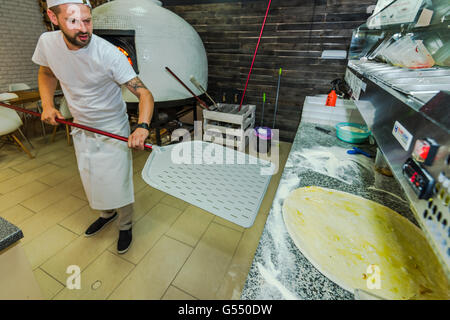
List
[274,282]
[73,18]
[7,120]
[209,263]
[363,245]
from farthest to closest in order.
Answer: [7,120], [209,263], [73,18], [363,245], [274,282]

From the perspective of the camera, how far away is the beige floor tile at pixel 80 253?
1.61 meters

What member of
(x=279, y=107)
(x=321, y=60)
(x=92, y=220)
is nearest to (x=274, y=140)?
(x=279, y=107)

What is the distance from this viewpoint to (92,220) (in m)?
2.08

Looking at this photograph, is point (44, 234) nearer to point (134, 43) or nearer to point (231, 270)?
point (231, 270)

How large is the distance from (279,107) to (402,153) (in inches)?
122

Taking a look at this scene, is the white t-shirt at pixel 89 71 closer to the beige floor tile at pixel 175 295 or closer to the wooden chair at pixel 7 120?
the beige floor tile at pixel 175 295

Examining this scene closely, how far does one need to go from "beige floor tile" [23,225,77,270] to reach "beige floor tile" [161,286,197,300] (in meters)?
1.04

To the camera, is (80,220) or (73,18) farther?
(80,220)

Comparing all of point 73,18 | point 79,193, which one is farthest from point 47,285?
point 73,18

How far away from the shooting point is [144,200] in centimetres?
240

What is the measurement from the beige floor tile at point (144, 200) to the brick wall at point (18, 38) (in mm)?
4744

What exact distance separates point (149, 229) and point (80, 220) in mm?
704

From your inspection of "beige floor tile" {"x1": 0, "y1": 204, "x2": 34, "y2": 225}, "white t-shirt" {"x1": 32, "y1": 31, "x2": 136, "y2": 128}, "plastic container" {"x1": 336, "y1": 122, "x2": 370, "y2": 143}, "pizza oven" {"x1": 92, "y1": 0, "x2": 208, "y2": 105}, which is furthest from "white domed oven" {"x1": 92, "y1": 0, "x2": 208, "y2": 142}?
"plastic container" {"x1": 336, "y1": 122, "x2": 370, "y2": 143}

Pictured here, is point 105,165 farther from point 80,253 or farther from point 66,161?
point 66,161
